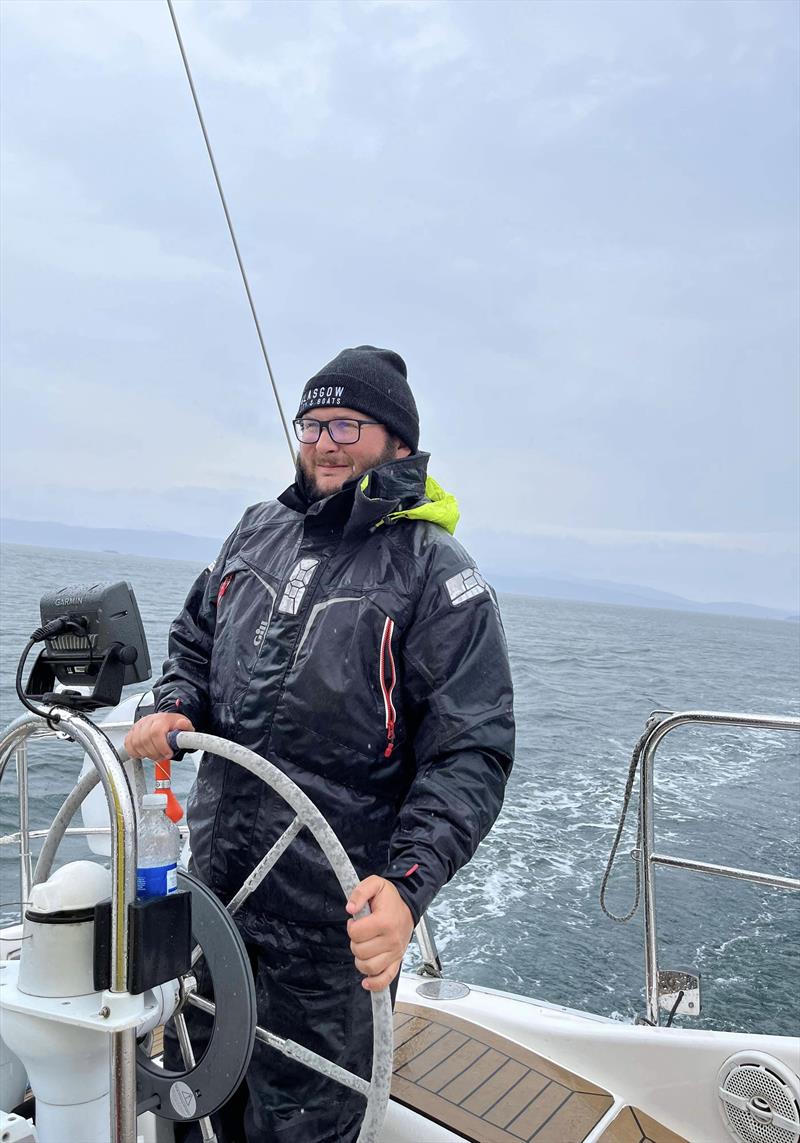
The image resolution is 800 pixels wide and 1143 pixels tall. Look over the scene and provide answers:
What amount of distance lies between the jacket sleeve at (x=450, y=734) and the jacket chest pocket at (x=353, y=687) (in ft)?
0.13

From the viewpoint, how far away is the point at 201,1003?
1320 millimetres

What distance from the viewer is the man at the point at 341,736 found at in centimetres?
139

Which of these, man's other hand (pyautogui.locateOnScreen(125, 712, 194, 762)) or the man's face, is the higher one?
the man's face

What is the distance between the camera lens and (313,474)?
65.6 inches

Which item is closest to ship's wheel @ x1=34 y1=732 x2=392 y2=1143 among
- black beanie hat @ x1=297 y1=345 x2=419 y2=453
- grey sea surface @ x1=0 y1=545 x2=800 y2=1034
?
black beanie hat @ x1=297 y1=345 x2=419 y2=453

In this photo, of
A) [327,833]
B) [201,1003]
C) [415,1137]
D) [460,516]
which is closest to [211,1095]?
[201,1003]

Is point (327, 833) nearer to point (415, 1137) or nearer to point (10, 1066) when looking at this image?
point (10, 1066)

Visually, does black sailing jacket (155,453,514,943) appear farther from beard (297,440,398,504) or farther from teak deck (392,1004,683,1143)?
teak deck (392,1004,683,1143)

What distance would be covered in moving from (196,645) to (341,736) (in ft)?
1.54

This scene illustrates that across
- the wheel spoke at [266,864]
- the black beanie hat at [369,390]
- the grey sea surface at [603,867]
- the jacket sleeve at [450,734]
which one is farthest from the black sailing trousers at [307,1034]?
the grey sea surface at [603,867]

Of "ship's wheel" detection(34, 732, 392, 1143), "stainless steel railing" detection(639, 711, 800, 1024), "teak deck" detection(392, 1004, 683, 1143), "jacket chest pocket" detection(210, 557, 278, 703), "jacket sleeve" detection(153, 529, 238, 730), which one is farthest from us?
"stainless steel railing" detection(639, 711, 800, 1024)

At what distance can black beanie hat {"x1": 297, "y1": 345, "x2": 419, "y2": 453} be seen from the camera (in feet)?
5.37

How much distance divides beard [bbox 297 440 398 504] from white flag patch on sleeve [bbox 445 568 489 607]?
270 mm

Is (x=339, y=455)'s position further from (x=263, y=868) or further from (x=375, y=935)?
(x=375, y=935)
